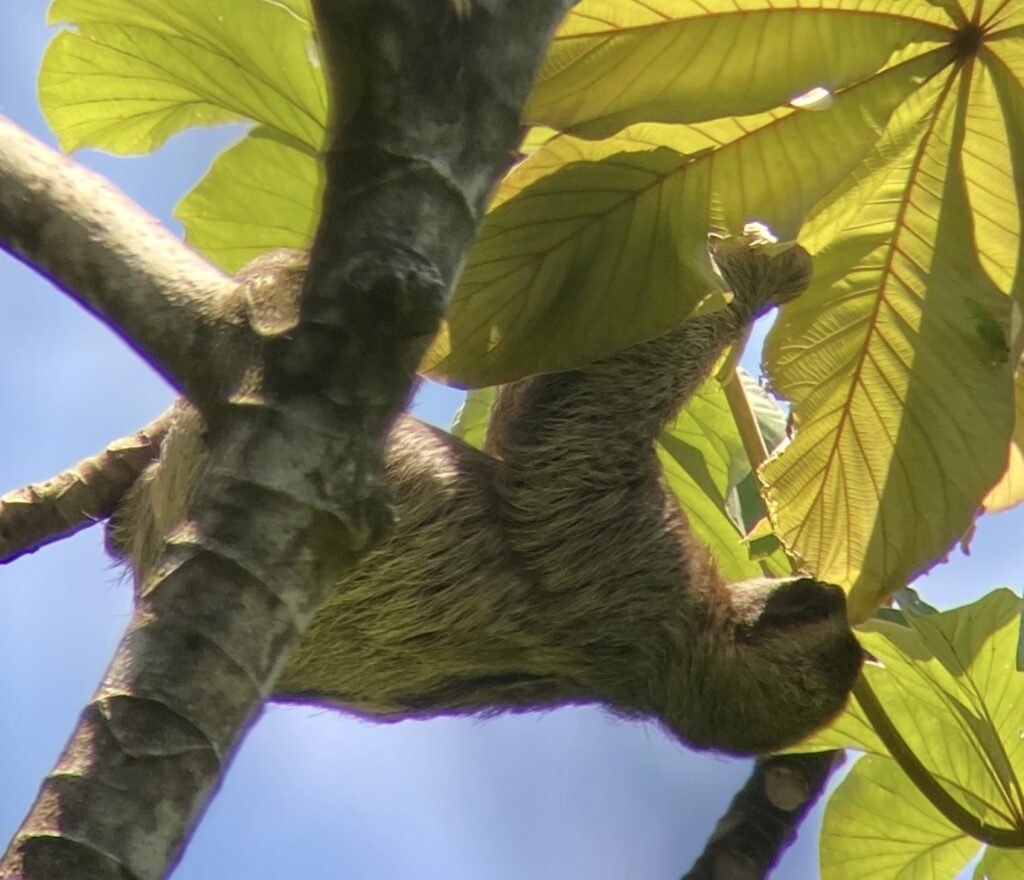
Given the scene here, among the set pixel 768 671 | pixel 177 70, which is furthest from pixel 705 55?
pixel 768 671

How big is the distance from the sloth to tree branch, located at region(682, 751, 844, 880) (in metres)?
0.38

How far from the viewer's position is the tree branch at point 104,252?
3.97 feet

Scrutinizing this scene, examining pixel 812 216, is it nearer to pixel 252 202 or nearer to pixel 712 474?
pixel 712 474

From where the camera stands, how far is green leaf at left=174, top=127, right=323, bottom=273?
2283mm

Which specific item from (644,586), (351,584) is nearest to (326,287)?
(351,584)

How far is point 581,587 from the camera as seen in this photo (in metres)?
2.39

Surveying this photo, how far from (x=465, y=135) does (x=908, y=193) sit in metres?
1.01

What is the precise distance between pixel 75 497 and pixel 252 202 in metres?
0.64

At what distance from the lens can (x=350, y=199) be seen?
103 centimetres

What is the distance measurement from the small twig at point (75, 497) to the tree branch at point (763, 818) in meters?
1.43

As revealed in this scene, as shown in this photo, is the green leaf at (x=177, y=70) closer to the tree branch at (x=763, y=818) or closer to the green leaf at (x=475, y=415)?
the green leaf at (x=475, y=415)

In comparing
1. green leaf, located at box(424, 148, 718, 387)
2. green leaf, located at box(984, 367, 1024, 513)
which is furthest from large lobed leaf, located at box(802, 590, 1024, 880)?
green leaf, located at box(424, 148, 718, 387)

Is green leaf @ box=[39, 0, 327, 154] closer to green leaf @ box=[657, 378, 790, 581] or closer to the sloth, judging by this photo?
the sloth

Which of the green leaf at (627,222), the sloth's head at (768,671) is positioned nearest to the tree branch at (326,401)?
the green leaf at (627,222)
